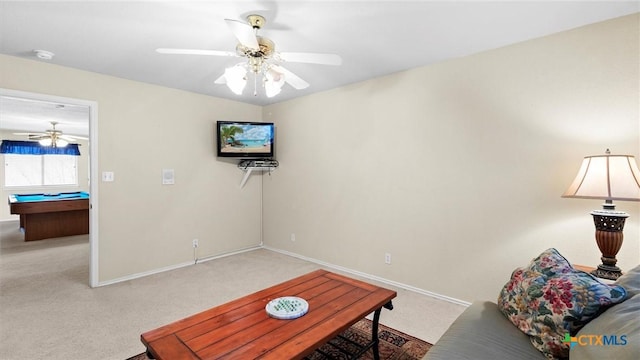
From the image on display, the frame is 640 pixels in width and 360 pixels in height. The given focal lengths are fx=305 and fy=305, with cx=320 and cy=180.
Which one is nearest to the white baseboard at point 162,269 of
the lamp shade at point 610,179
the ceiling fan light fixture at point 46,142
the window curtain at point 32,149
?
the lamp shade at point 610,179

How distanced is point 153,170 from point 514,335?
3.94 metres

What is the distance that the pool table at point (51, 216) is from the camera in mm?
5316

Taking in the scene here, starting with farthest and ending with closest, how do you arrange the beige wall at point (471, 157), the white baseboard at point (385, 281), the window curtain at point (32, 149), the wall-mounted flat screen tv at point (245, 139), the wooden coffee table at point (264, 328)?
the window curtain at point (32, 149) → the wall-mounted flat screen tv at point (245, 139) → the white baseboard at point (385, 281) → the beige wall at point (471, 157) → the wooden coffee table at point (264, 328)

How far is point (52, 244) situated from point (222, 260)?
3.35 m

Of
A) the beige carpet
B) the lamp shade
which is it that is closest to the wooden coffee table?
the beige carpet

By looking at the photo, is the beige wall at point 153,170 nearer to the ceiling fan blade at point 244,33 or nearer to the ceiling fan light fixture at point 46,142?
the ceiling fan blade at point 244,33

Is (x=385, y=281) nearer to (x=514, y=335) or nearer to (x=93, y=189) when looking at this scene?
(x=514, y=335)

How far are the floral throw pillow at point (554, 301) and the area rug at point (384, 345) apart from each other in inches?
32.6

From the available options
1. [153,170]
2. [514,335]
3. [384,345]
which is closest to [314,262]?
[384,345]

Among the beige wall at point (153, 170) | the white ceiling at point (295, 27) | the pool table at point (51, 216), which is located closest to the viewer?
the white ceiling at point (295, 27)

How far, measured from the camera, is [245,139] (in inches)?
174

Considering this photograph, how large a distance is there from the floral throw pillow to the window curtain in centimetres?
1056

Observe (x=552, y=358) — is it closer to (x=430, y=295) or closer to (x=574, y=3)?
(x=430, y=295)

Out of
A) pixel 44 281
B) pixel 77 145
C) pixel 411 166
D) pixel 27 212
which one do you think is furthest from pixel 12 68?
pixel 77 145
